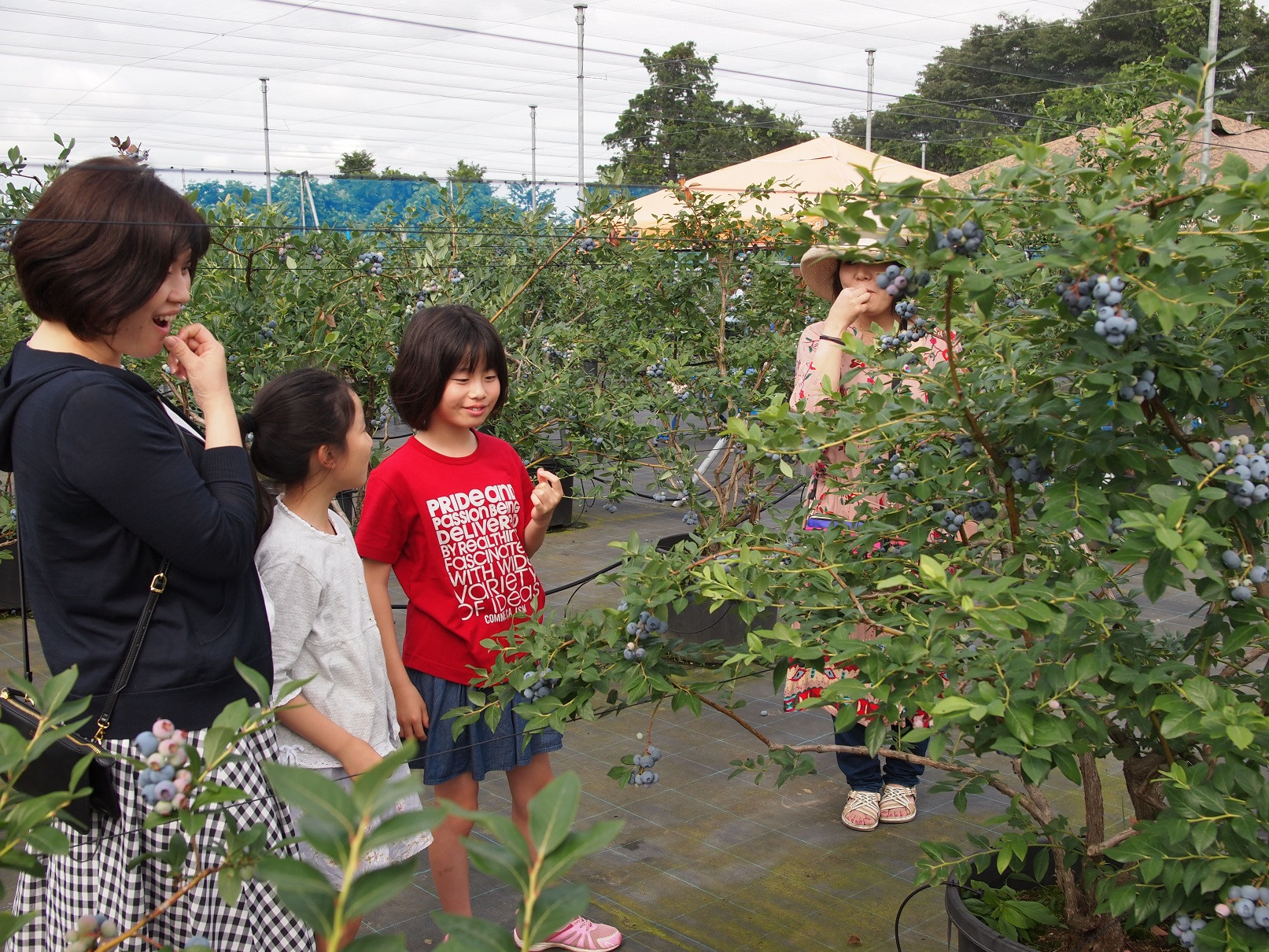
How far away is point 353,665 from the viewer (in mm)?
2160

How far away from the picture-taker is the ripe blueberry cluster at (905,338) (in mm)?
2252

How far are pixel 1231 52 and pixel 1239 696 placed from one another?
1.02 m

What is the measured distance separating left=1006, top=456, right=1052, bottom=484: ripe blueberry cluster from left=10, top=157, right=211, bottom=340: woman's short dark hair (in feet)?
4.51

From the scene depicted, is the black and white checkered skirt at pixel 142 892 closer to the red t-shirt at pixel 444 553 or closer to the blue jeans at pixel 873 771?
the red t-shirt at pixel 444 553

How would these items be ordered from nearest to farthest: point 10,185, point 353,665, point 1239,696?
point 1239,696 < point 353,665 < point 10,185

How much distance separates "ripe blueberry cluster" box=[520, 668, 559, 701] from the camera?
203 cm


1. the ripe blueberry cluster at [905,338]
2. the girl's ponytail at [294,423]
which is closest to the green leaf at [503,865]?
the girl's ponytail at [294,423]

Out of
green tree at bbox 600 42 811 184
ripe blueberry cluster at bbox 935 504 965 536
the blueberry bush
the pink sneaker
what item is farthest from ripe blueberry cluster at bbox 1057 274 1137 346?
green tree at bbox 600 42 811 184

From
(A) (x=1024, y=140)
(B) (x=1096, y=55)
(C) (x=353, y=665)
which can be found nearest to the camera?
(A) (x=1024, y=140)

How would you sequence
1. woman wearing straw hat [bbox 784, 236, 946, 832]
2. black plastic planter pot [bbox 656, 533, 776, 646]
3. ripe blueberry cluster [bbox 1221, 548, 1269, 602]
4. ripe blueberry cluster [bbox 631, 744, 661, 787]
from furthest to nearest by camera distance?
black plastic planter pot [bbox 656, 533, 776, 646]
woman wearing straw hat [bbox 784, 236, 946, 832]
ripe blueberry cluster [bbox 631, 744, 661, 787]
ripe blueberry cluster [bbox 1221, 548, 1269, 602]

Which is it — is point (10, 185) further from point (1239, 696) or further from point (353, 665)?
point (1239, 696)

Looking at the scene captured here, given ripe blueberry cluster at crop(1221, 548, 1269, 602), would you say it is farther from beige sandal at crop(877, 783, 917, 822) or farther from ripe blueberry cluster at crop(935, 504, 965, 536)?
beige sandal at crop(877, 783, 917, 822)

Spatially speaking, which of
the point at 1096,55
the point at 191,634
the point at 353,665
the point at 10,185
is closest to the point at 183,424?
the point at 191,634

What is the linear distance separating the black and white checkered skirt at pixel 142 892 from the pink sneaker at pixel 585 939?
3.89 ft
